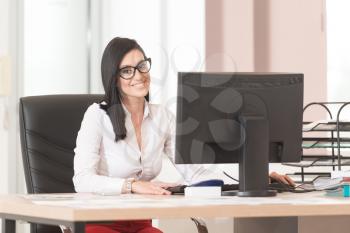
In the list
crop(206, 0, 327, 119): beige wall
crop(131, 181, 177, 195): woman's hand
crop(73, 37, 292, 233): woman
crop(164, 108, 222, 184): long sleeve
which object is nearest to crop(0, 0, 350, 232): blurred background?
crop(206, 0, 327, 119): beige wall

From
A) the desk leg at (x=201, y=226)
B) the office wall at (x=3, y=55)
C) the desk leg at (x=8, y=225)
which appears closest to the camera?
the desk leg at (x=8, y=225)

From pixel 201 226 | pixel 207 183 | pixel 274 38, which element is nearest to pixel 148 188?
pixel 207 183

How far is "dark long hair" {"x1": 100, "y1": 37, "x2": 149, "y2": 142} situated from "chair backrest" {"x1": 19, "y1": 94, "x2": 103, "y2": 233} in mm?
174

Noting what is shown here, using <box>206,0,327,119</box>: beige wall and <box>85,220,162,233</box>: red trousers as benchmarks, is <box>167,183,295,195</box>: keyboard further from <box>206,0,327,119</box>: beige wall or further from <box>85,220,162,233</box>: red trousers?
<box>206,0,327,119</box>: beige wall

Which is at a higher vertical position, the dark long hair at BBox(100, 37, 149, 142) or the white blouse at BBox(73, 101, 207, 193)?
the dark long hair at BBox(100, 37, 149, 142)

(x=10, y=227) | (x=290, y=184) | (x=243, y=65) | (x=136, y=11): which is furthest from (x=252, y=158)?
(x=136, y=11)

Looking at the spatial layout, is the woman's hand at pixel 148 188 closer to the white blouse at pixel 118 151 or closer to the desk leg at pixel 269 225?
the white blouse at pixel 118 151

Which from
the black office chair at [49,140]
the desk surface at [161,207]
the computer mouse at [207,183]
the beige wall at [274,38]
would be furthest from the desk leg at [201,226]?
the beige wall at [274,38]

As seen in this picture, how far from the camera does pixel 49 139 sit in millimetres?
2666

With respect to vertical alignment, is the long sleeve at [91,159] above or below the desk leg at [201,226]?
above

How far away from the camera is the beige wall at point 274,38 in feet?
11.2

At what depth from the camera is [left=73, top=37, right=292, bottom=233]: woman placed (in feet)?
8.25

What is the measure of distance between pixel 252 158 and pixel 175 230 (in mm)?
1229

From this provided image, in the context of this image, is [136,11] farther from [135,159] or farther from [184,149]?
[184,149]
